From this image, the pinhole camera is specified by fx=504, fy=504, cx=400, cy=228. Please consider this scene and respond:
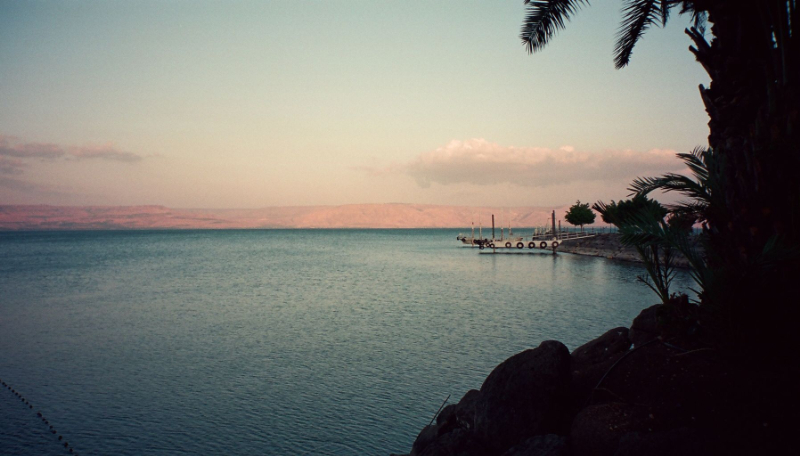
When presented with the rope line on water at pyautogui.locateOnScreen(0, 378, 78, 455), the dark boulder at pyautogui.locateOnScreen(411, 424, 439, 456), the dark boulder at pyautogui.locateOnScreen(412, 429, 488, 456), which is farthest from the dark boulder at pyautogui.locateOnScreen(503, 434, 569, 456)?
the rope line on water at pyautogui.locateOnScreen(0, 378, 78, 455)

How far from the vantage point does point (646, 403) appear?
688 cm

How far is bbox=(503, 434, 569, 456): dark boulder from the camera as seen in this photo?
674cm

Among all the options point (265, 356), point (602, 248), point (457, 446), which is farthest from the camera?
point (602, 248)

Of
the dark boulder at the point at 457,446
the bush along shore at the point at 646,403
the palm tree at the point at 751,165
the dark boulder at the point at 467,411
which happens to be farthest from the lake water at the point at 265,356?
the palm tree at the point at 751,165

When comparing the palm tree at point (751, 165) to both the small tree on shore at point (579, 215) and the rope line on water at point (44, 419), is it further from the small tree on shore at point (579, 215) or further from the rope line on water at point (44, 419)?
the small tree on shore at point (579, 215)

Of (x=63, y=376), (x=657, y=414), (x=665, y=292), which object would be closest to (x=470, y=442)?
(x=657, y=414)

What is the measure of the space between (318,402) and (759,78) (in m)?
12.8

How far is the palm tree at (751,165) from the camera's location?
6.32 meters

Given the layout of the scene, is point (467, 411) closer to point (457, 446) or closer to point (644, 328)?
point (457, 446)

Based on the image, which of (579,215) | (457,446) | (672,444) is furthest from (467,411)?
(579,215)

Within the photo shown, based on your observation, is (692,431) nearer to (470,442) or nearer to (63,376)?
(470,442)

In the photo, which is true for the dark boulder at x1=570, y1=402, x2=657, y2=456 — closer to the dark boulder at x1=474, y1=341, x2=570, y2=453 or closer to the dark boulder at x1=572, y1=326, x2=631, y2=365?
the dark boulder at x1=474, y1=341, x2=570, y2=453

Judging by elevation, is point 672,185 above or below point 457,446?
above

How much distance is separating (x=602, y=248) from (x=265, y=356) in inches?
2498
